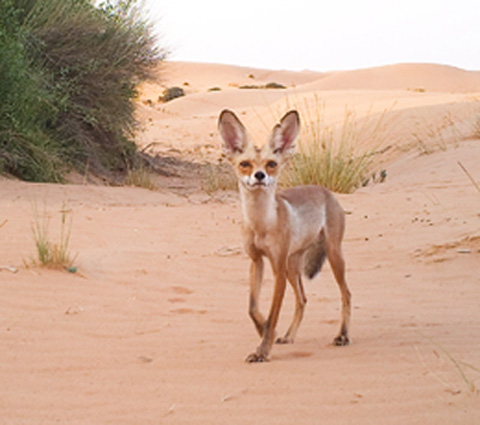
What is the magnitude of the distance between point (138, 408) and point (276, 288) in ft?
4.16

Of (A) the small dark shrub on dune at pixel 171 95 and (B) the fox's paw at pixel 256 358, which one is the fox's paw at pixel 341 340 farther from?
(A) the small dark shrub on dune at pixel 171 95

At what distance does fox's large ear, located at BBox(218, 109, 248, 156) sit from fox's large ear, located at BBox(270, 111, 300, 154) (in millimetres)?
202

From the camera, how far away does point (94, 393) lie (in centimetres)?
373

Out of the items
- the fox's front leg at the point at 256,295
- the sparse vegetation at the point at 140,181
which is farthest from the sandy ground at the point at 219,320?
the sparse vegetation at the point at 140,181

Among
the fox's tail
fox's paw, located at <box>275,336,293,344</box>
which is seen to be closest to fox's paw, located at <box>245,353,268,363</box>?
fox's paw, located at <box>275,336,293,344</box>

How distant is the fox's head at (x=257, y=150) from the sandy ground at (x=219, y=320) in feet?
3.54

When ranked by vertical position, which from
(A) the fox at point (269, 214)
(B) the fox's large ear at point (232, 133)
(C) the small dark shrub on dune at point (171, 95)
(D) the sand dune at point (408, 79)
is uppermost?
(D) the sand dune at point (408, 79)

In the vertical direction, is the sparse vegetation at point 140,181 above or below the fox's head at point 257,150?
below

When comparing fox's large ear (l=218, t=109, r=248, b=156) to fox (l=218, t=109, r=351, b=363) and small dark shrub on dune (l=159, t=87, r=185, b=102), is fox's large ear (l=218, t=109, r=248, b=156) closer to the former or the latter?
fox (l=218, t=109, r=351, b=363)

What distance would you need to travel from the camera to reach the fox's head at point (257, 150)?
14.0 feet

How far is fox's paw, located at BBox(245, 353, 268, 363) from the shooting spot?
4.32 m

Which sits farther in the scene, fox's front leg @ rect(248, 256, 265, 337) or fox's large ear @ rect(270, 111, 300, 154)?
fox's front leg @ rect(248, 256, 265, 337)

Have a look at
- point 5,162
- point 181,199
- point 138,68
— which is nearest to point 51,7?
point 138,68

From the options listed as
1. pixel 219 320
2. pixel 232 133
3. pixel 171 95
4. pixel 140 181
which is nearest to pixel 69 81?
pixel 140 181
